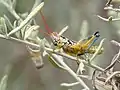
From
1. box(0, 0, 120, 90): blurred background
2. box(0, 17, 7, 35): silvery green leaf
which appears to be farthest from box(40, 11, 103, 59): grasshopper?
box(0, 0, 120, 90): blurred background

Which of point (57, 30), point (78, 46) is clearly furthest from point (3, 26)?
point (57, 30)

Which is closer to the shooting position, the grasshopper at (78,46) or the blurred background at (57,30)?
the grasshopper at (78,46)

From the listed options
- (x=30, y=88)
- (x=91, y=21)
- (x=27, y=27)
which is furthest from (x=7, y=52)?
(x=27, y=27)

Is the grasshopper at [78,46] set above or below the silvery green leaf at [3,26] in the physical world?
below

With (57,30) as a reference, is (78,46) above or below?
below

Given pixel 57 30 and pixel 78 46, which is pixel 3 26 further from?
pixel 57 30

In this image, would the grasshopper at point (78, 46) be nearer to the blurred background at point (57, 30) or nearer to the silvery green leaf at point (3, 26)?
the silvery green leaf at point (3, 26)

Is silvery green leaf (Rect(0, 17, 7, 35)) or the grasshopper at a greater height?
silvery green leaf (Rect(0, 17, 7, 35))

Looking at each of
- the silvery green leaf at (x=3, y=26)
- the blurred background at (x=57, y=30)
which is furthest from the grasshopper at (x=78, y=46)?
the blurred background at (x=57, y=30)

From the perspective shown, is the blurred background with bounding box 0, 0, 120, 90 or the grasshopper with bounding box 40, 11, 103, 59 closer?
the grasshopper with bounding box 40, 11, 103, 59

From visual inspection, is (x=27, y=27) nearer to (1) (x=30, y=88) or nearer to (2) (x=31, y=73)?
(1) (x=30, y=88)

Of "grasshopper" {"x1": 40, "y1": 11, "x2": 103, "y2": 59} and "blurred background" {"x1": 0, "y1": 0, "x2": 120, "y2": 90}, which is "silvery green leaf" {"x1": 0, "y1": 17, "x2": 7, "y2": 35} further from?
"blurred background" {"x1": 0, "y1": 0, "x2": 120, "y2": 90}
